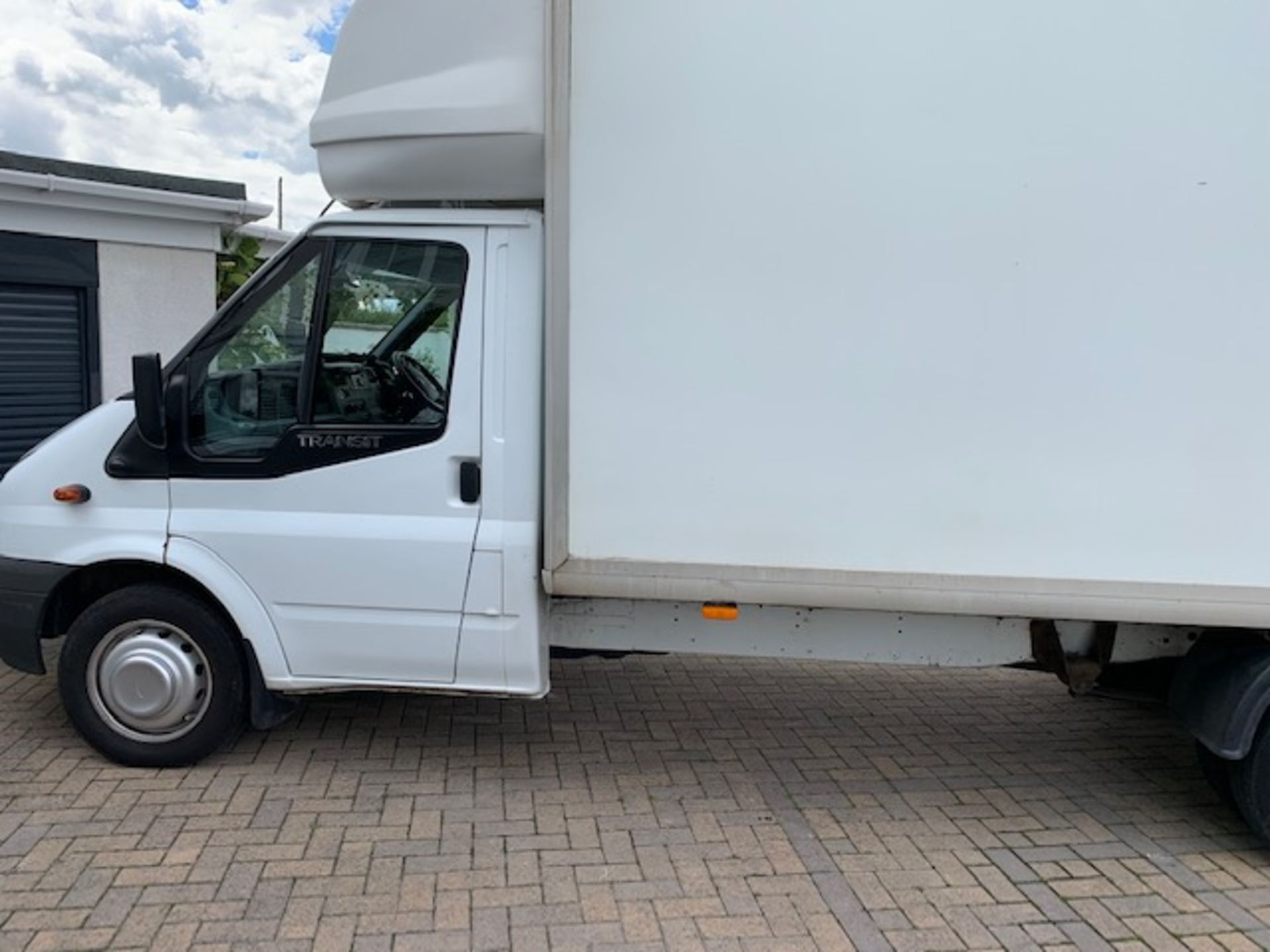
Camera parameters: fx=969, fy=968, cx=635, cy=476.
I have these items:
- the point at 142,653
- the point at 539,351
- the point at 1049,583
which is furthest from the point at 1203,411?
the point at 142,653

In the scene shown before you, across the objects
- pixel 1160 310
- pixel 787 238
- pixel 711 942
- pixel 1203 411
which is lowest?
pixel 711 942

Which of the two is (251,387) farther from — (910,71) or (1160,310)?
(1160,310)

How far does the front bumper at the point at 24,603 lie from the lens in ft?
12.3

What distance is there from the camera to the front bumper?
373cm

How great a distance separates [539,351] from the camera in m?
3.44

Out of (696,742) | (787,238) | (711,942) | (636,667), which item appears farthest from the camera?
(636,667)

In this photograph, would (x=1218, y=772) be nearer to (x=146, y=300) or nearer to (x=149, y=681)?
(x=149, y=681)

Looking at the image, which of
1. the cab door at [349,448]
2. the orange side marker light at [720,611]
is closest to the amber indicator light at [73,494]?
the cab door at [349,448]

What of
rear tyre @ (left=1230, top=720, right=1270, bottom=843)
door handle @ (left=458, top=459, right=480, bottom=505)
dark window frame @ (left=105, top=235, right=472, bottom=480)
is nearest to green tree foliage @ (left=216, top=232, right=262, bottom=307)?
dark window frame @ (left=105, top=235, right=472, bottom=480)

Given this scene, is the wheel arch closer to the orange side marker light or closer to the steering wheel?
the steering wheel

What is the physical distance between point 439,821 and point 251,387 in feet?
5.79

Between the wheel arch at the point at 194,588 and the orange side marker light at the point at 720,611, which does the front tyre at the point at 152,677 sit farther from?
the orange side marker light at the point at 720,611

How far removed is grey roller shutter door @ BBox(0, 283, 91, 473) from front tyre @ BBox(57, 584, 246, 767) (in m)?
4.02

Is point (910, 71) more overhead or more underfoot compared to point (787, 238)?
more overhead
